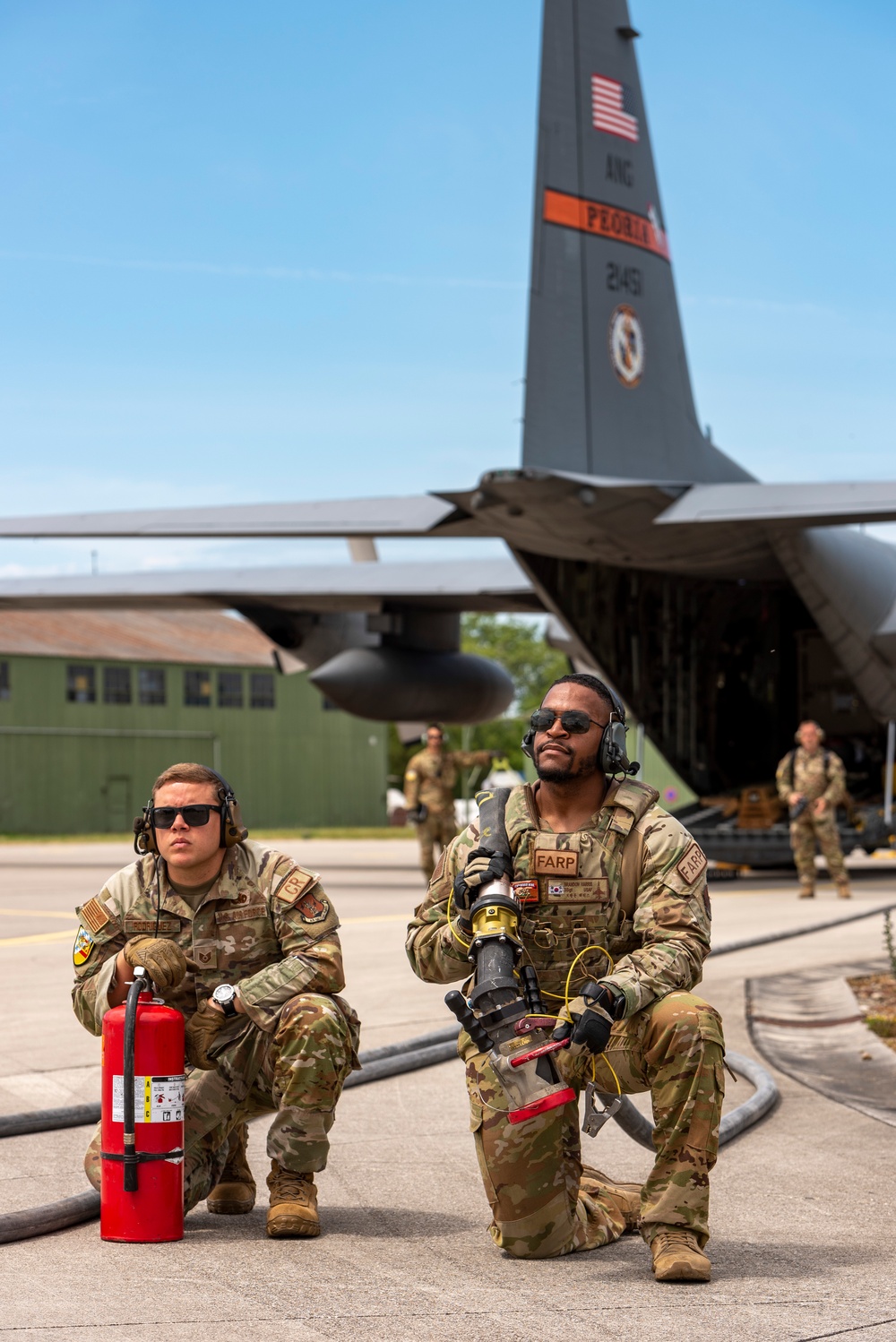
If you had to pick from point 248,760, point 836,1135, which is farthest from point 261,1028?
point 248,760

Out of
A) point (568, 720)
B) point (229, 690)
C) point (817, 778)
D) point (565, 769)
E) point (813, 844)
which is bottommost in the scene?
point (813, 844)

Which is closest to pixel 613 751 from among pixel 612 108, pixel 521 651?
pixel 612 108

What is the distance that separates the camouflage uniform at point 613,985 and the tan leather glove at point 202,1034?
0.64 m

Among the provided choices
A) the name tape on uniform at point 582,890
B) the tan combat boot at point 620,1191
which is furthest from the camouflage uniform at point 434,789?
the name tape on uniform at point 582,890

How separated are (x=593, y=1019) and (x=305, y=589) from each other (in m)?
20.4

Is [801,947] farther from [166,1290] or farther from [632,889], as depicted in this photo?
[166,1290]

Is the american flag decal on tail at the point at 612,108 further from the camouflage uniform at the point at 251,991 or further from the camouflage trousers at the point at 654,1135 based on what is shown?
the camouflage trousers at the point at 654,1135

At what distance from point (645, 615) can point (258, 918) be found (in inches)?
713

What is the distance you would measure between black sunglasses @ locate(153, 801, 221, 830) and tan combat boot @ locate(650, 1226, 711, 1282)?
1844mm

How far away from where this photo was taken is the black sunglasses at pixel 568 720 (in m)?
4.71

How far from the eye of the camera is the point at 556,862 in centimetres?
463

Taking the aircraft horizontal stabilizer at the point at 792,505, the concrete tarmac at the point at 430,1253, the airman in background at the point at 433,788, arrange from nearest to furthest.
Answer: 1. the concrete tarmac at the point at 430,1253
2. the aircraft horizontal stabilizer at the point at 792,505
3. the airman in background at the point at 433,788

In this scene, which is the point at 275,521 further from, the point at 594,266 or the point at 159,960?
the point at 159,960

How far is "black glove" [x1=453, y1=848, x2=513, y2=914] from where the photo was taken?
4.48 m
